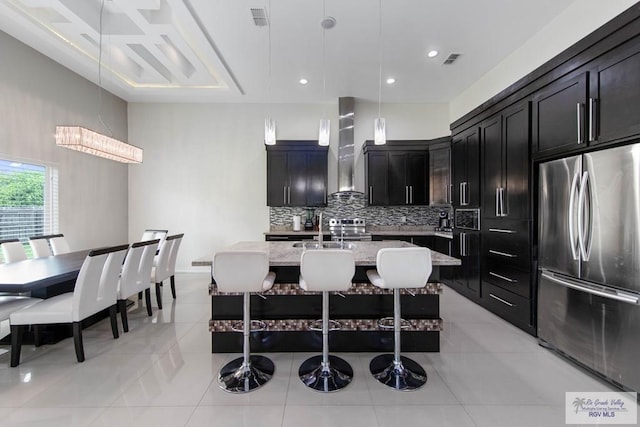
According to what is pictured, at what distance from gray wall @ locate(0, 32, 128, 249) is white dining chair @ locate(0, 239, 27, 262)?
1.02 meters

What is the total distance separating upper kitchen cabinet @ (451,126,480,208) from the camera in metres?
3.77

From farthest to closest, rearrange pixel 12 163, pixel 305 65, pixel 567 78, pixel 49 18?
pixel 305 65, pixel 12 163, pixel 49 18, pixel 567 78

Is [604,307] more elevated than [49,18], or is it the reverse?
[49,18]

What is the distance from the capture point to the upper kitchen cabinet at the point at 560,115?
2.29 m

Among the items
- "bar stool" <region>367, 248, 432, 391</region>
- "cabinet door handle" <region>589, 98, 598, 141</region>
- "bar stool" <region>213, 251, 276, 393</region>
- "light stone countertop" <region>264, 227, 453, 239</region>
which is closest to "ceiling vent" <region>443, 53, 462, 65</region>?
"cabinet door handle" <region>589, 98, 598, 141</region>

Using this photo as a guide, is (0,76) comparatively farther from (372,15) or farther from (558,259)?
(558,259)

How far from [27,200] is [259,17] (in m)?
3.92

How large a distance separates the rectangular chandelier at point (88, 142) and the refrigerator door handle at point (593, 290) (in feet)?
15.6

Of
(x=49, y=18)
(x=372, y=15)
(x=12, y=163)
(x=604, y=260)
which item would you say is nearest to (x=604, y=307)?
(x=604, y=260)

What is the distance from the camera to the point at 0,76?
3.35 metres

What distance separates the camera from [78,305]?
2.42m

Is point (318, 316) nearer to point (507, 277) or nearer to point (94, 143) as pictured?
point (507, 277)

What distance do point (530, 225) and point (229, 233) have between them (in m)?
4.89

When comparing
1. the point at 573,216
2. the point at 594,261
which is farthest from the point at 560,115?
the point at 594,261
